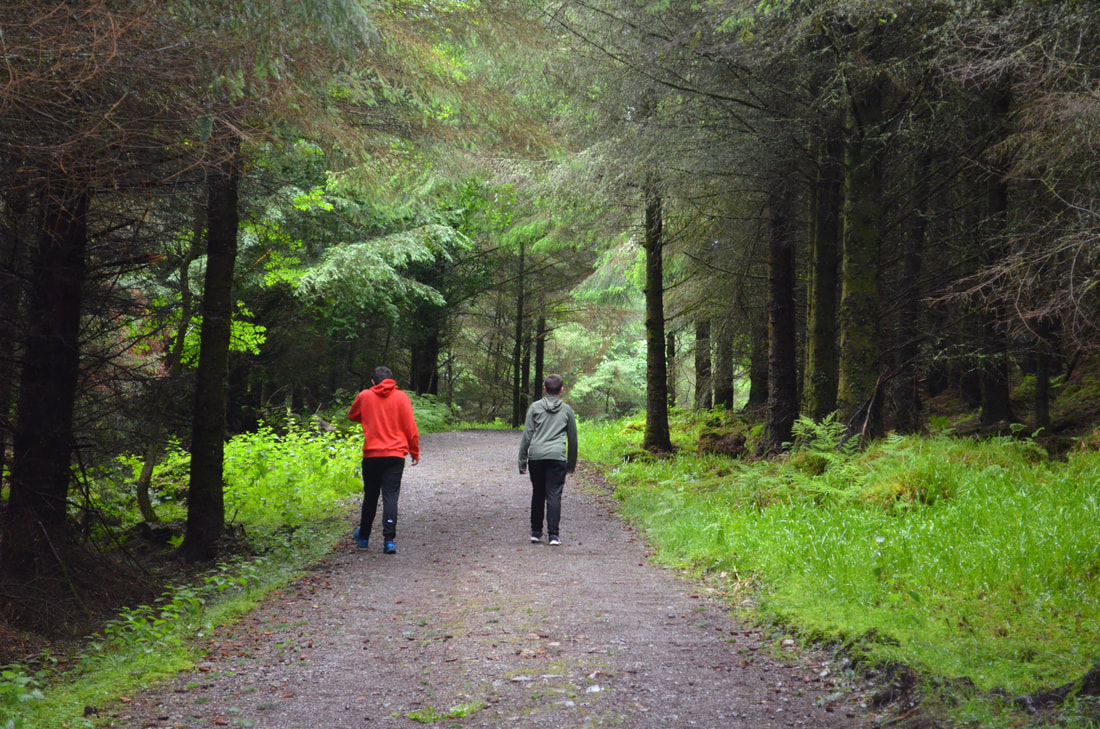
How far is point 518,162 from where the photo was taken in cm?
1174

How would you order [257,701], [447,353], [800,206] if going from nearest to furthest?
[257,701]
[800,206]
[447,353]

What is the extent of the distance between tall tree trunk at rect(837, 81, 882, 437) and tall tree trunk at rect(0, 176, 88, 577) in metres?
8.51

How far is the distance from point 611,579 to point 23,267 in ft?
18.7

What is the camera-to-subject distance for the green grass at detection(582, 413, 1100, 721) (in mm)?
4574

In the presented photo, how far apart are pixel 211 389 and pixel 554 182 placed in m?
6.44

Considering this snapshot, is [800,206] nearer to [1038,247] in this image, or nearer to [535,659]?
[1038,247]

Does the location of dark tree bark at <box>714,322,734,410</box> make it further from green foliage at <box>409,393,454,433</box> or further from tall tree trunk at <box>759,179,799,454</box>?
green foliage at <box>409,393,454,433</box>

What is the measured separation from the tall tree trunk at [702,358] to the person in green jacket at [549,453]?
7.52 metres

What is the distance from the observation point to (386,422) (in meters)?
9.02

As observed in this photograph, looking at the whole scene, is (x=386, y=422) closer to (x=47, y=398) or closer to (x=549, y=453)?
(x=549, y=453)

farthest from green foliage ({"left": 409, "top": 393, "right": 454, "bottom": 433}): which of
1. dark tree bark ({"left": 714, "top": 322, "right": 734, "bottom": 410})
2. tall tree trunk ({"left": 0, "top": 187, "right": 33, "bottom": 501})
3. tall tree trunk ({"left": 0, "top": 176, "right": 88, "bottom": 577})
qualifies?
tall tree trunk ({"left": 0, "top": 176, "right": 88, "bottom": 577})

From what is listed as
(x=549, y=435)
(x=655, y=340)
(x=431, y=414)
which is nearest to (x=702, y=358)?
(x=655, y=340)

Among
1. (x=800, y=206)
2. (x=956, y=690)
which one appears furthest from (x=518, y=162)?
(x=956, y=690)

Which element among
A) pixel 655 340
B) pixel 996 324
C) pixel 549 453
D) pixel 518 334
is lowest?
pixel 549 453
